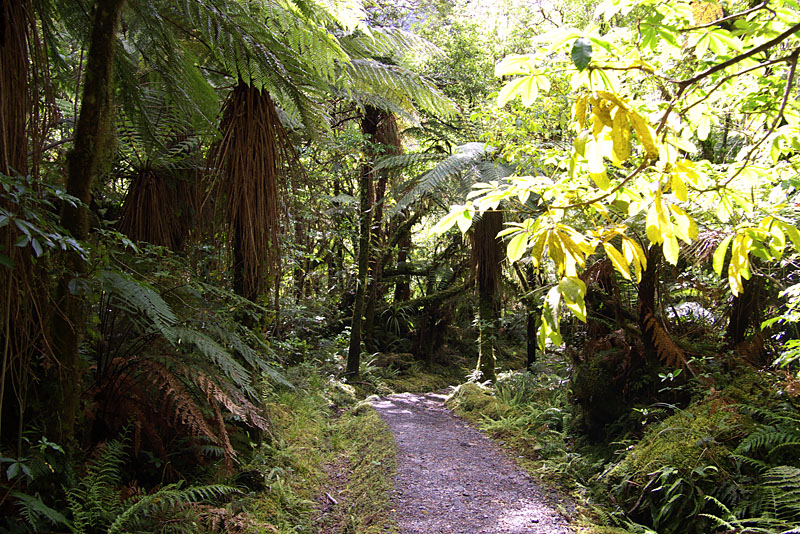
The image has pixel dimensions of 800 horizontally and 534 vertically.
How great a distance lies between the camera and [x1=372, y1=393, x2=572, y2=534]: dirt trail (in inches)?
125

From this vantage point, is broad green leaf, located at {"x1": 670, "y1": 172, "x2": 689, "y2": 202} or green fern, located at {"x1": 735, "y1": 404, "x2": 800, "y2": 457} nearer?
broad green leaf, located at {"x1": 670, "y1": 172, "x2": 689, "y2": 202}

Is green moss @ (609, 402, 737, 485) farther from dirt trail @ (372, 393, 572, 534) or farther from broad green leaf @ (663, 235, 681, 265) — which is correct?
broad green leaf @ (663, 235, 681, 265)

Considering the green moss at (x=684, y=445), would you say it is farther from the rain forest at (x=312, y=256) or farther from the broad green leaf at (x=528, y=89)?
the broad green leaf at (x=528, y=89)

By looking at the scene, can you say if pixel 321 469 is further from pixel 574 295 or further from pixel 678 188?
pixel 678 188

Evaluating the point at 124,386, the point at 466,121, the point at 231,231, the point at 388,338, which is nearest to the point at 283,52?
the point at 231,231

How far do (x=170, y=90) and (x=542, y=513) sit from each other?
3.72 m

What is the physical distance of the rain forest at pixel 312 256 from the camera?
1379 mm

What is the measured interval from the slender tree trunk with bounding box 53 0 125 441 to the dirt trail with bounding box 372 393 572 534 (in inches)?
88.2

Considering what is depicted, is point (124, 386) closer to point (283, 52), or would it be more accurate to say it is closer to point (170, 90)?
point (170, 90)

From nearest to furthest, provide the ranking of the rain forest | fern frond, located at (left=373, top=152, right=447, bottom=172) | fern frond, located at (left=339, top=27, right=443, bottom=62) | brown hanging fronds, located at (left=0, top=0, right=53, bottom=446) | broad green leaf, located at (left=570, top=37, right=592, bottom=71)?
1. broad green leaf, located at (left=570, top=37, right=592, bottom=71)
2. the rain forest
3. brown hanging fronds, located at (left=0, top=0, right=53, bottom=446)
4. fern frond, located at (left=339, top=27, right=443, bottom=62)
5. fern frond, located at (left=373, top=152, right=447, bottom=172)

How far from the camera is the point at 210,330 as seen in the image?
9.21 ft

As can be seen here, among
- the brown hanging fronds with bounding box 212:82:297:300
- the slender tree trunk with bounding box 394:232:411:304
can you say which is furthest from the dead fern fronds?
the slender tree trunk with bounding box 394:232:411:304

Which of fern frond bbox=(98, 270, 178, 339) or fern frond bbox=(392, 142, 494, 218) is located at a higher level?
fern frond bbox=(392, 142, 494, 218)

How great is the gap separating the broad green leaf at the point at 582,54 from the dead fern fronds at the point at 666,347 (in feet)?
11.7
